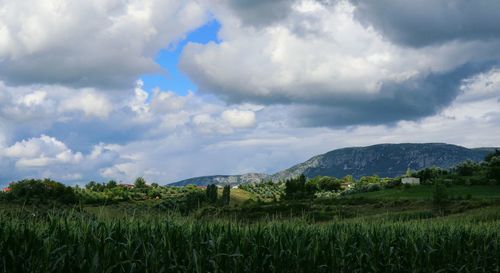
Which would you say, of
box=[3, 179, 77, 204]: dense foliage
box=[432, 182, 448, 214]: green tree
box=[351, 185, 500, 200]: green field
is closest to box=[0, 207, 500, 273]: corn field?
box=[432, 182, 448, 214]: green tree

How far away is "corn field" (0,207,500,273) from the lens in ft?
31.2

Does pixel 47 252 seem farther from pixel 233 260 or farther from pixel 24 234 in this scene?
pixel 233 260

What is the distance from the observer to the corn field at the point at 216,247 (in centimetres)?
951

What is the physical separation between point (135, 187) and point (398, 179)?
53754 mm

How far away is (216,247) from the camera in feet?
35.5

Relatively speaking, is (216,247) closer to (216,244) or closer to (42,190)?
(216,244)

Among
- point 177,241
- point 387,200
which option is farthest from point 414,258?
point 387,200

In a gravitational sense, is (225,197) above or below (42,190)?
below

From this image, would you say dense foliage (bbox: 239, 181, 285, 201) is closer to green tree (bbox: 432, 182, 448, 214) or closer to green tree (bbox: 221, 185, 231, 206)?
green tree (bbox: 221, 185, 231, 206)

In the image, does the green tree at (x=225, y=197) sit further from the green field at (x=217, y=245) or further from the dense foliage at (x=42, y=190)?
the green field at (x=217, y=245)

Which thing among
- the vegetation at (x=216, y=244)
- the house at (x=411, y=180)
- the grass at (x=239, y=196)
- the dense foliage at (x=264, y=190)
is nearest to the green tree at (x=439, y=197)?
the vegetation at (x=216, y=244)

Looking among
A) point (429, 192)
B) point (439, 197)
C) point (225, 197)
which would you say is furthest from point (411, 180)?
point (439, 197)

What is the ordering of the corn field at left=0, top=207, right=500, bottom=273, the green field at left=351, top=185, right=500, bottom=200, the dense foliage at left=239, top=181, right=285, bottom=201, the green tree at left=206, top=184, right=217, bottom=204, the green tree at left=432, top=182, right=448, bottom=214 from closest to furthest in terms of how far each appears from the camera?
the corn field at left=0, top=207, right=500, bottom=273 < the green tree at left=432, top=182, right=448, bottom=214 < the green field at left=351, top=185, right=500, bottom=200 < the green tree at left=206, top=184, right=217, bottom=204 < the dense foliage at left=239, top=181, right=285, bottom=201

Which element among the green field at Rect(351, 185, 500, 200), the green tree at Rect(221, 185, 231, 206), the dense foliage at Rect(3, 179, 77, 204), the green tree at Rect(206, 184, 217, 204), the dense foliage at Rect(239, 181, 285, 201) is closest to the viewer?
the dense foliage at Rect(3, 179, 77, 204)
